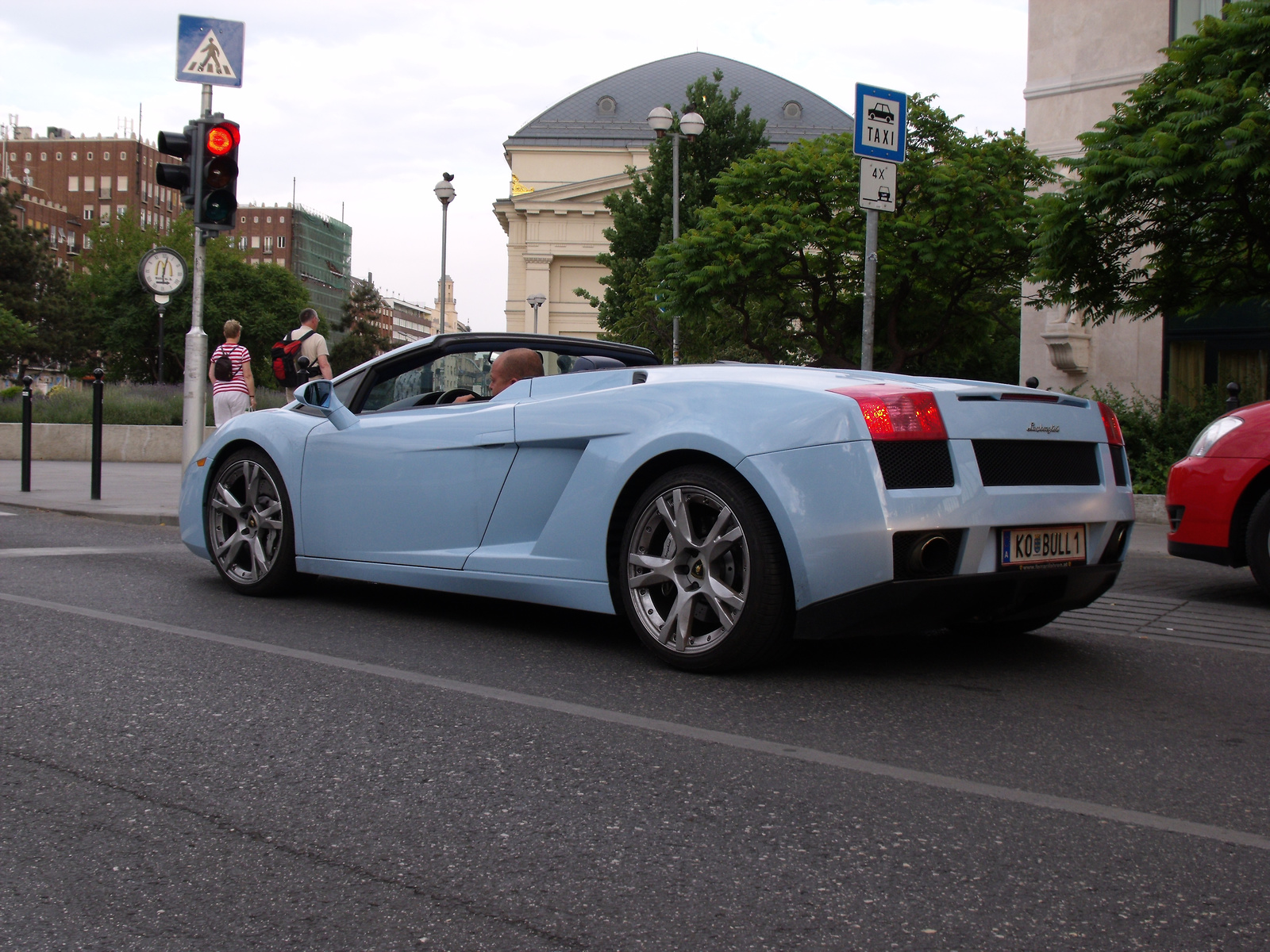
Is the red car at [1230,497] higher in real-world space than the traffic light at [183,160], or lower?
lower

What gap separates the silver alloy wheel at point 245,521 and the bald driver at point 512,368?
3.67 ft

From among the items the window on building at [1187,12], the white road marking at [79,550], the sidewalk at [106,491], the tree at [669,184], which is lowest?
the white road marking at [79,550]

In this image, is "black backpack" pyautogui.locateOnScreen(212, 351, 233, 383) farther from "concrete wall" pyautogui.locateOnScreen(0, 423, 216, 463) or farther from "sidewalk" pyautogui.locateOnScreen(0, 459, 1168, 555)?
"concrete wall" pyautogui.locateOnScreen(0, 423, 216, 463)

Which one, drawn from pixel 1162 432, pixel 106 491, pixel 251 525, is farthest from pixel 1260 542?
pixel 106 491

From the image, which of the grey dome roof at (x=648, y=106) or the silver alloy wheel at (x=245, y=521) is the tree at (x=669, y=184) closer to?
the silver alloy wheel at (x=245, y=521)

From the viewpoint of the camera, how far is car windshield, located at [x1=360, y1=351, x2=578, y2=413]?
5820 mm

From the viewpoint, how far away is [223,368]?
1391 centimetres

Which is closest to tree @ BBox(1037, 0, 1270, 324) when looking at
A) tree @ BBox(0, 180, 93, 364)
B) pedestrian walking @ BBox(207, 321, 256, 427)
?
pedestrian walking @ BBox(207, 321, 256, 427)

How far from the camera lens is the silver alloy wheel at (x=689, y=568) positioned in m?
4.24

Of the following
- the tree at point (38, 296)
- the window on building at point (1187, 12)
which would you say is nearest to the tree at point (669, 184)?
the window on building at point (1187, 12)

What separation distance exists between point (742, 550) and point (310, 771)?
63.0 inches

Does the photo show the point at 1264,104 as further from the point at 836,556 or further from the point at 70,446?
the point at 70,446

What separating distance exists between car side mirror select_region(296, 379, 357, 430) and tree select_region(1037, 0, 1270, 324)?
896 centimetres

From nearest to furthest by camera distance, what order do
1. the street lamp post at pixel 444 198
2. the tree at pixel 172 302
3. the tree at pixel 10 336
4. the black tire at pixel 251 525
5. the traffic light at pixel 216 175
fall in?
1. the black tire at pixel 251 525
2. the traffic light at pixel 216 175
3. the street lamp post at pixel 444 198
4. the tree at pixel 10 336
5. the tree at pixel 172 302
